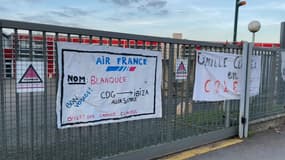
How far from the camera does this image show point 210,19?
13445 mm

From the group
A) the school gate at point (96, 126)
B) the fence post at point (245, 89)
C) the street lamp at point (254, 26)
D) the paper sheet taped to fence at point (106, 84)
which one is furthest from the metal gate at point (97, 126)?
the street lamp at point (254, 26)

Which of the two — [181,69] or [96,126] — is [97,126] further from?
[181,69]

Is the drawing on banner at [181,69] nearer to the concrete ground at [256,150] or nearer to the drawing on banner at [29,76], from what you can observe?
the concrete ground at [256,150]

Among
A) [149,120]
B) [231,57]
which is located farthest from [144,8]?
[149,120]

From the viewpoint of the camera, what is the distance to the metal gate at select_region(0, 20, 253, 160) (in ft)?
9.62

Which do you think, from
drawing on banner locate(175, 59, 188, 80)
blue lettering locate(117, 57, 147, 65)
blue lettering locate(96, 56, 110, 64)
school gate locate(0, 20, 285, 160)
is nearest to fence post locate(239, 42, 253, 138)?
school gate locate(0, 20, 285, 160)

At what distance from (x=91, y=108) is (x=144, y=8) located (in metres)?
11.3

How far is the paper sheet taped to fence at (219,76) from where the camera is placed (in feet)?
15.5

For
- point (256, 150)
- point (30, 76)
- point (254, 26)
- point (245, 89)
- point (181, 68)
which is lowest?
point (256, 150)

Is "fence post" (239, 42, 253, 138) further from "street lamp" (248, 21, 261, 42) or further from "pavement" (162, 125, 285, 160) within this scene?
"street lamp" (248, 21, 261, 42)

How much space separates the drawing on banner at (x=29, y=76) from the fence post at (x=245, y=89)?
380 cm

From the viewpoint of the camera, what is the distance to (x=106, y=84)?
359cm

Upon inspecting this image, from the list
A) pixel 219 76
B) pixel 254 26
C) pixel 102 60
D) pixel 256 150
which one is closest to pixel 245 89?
pixel 219 76

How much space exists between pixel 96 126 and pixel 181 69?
162cm
